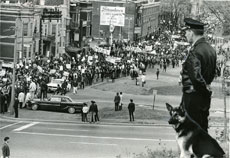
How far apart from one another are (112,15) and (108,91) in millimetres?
48683

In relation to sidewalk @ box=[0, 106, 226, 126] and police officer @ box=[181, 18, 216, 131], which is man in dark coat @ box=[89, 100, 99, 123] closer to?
sidewalk @ box=[0, 106, 226, 126]

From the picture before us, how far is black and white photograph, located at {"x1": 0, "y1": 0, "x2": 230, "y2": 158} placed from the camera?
6605 millimetres

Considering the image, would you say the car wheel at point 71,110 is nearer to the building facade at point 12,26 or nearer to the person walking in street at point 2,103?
the person walking in street at point 2,103

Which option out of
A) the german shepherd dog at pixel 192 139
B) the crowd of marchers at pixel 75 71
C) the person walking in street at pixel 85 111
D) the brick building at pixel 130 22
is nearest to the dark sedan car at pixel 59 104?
the crowd of marchers at pixel 75 71

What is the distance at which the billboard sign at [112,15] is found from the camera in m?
94.1

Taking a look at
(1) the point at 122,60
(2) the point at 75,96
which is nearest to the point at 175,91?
(2) the point at 75,96

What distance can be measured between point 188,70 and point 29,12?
5951 cm

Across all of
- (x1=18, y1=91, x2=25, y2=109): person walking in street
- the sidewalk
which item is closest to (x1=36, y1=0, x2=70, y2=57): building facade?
(x1=18, y1=91, x2=25, y2=109): person walking in street

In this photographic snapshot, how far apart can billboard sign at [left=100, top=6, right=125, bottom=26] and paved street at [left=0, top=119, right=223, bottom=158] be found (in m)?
63.5

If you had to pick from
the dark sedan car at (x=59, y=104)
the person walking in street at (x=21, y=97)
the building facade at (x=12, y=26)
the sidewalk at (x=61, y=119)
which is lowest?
the sidewalk at (x=61, y=119)

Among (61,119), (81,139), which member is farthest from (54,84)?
(81,139)

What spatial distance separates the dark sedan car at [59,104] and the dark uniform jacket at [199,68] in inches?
1127

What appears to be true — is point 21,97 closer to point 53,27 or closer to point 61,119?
point 61,119

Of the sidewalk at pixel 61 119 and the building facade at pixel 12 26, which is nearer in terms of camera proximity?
the sidewalk at pixel 61 119
